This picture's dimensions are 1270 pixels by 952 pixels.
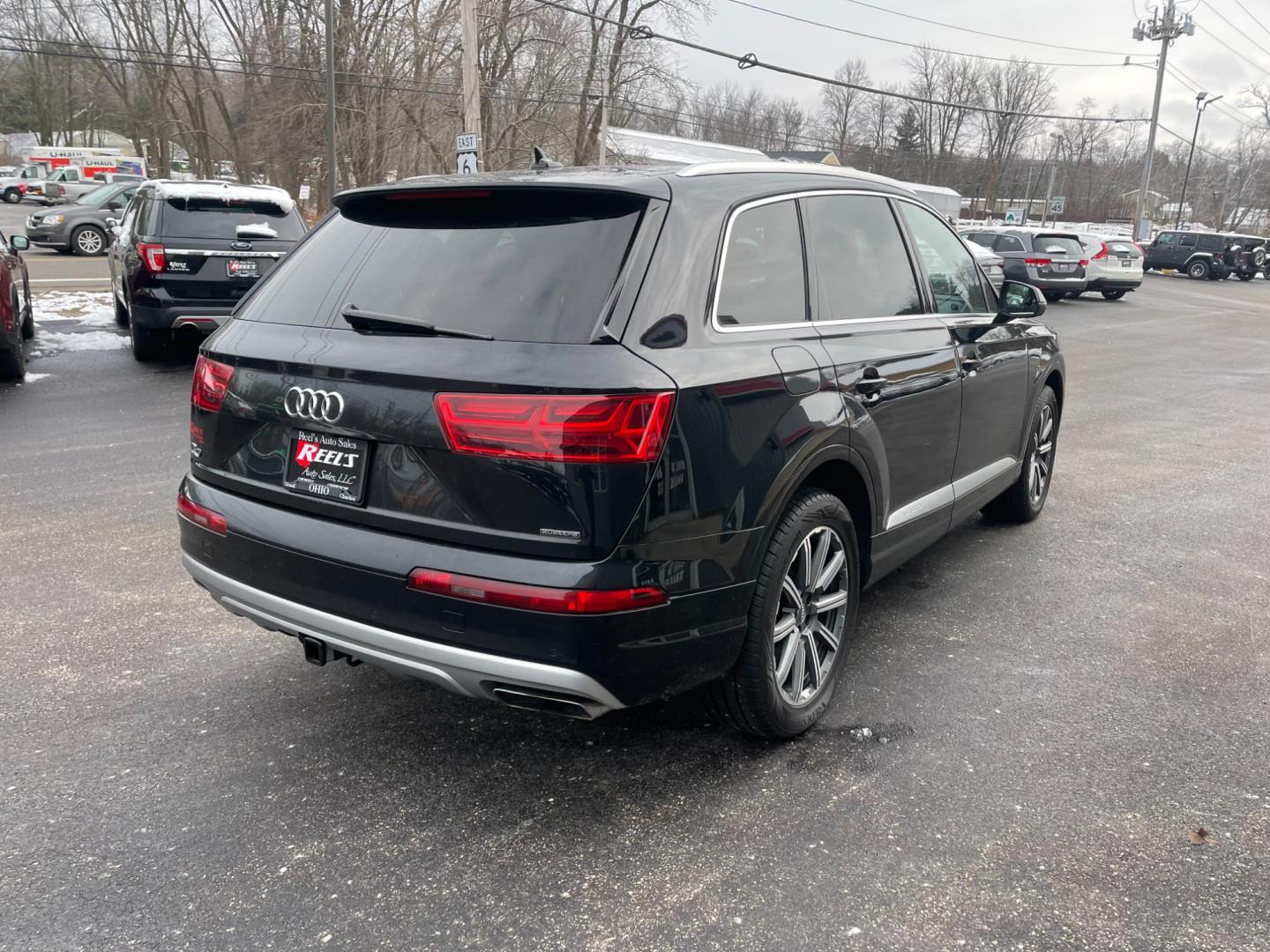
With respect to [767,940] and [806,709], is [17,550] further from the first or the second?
[767,940]

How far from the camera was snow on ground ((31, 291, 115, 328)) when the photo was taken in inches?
535

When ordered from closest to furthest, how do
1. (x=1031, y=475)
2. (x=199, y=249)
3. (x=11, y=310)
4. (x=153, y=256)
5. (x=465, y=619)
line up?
(x=465, y=619), (x=1031, y=475), (x=11, y=310), (x=153, y=256), (x=199, y=249)

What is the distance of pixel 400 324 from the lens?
2.73 metres

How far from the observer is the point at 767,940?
7.69 ft

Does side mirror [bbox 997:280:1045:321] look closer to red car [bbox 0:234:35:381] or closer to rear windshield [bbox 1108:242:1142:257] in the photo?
red car [bbox 0:234:35:381]

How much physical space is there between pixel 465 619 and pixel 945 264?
9.68ft

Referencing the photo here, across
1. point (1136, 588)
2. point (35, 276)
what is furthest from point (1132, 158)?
point (1136, 588)

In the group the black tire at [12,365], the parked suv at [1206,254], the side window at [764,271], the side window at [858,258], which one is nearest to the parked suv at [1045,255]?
the parked suv at [1206,254]

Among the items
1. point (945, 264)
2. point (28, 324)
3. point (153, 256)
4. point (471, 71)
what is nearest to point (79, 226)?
point (471, 71)

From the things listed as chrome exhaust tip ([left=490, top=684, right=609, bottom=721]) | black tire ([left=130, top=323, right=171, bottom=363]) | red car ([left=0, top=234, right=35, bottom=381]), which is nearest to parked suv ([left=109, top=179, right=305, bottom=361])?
black tire ([left=130, top=323, right=171, bottom=363])

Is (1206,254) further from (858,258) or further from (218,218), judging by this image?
(858,258)

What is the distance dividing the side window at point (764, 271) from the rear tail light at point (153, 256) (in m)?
8.09

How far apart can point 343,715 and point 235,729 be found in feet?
1.11

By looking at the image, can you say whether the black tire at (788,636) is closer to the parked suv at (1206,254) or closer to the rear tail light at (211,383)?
the rear tail light at (211,383)
